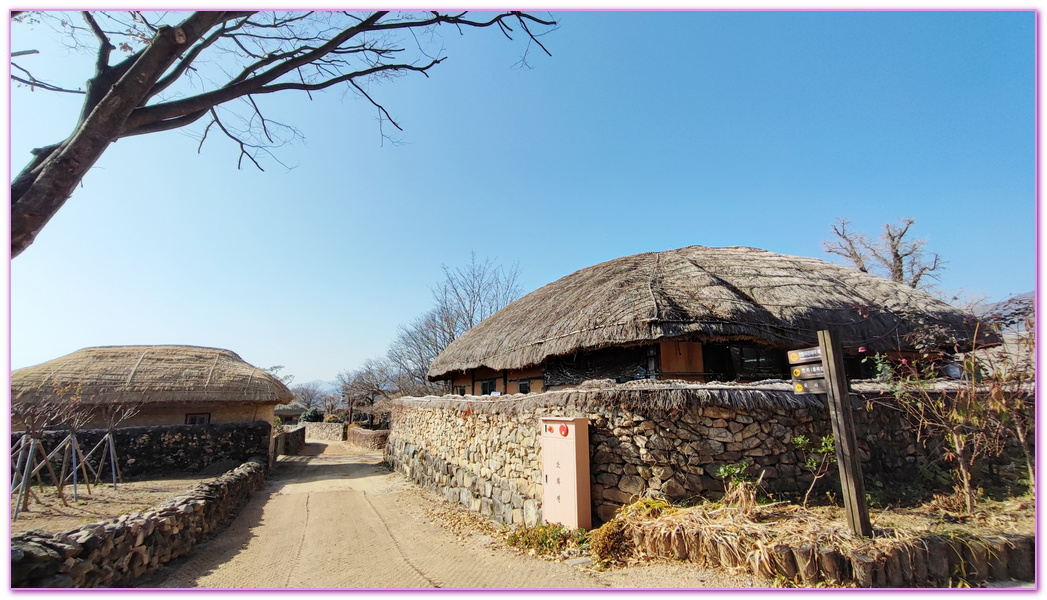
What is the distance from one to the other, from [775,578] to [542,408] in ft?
10.8

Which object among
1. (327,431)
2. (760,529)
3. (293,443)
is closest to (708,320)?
(760,529)

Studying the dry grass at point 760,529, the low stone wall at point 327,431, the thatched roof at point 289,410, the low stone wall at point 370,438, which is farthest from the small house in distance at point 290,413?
the dry grass at point 760,529

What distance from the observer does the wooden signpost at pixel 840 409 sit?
415cm

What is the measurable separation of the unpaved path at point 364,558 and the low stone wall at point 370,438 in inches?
468

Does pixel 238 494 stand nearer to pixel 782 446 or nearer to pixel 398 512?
pixel 398 512

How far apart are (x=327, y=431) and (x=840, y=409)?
3162 cm

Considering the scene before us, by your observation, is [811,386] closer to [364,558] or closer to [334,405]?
[364,558]

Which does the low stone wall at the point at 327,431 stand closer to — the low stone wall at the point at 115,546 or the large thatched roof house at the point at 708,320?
the large thatched roof house at the point at 708,320

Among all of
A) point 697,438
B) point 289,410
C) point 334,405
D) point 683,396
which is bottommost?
point 289,410

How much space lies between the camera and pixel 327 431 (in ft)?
101

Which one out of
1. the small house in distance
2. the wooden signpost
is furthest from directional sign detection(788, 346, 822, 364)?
→ the small house in distance

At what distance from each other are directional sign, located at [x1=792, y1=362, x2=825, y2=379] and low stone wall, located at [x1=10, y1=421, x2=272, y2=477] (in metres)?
14.7

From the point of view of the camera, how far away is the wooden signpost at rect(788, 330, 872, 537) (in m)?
4.15

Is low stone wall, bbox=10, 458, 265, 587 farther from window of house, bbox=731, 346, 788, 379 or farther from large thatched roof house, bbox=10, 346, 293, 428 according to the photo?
large thatched roof house, bbox=10, 346, 293, 428
